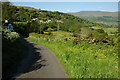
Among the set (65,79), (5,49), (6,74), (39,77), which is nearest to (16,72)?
(6,74)

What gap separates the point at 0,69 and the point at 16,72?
1291 mm

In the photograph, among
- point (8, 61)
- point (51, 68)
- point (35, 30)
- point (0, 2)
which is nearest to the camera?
point (8, 61)

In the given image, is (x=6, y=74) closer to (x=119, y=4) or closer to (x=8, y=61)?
(x=8, y=61)

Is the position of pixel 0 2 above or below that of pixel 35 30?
above

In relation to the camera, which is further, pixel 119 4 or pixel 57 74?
pixel 119 4

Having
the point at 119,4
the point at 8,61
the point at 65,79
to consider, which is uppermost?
the point at 119,4

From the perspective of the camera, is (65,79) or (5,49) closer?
(65,79)

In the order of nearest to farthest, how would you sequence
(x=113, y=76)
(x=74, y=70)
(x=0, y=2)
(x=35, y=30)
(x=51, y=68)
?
(x=113, y=76) → (x=74, y=70) → (x=51, y=68) → (x=0, y=2) → (x=35, y=30)

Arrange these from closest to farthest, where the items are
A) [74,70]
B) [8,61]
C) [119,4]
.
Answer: [74,70]
[8,61]
[119,4]

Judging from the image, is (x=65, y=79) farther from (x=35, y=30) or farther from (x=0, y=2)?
(x=35, y=30)

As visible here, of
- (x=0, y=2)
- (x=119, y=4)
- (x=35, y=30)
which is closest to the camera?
(x=119, y=4)

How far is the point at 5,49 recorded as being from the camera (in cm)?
1438

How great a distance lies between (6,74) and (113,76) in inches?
301

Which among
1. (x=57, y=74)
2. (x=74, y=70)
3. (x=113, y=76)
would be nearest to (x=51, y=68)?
(x=57, y=74)
